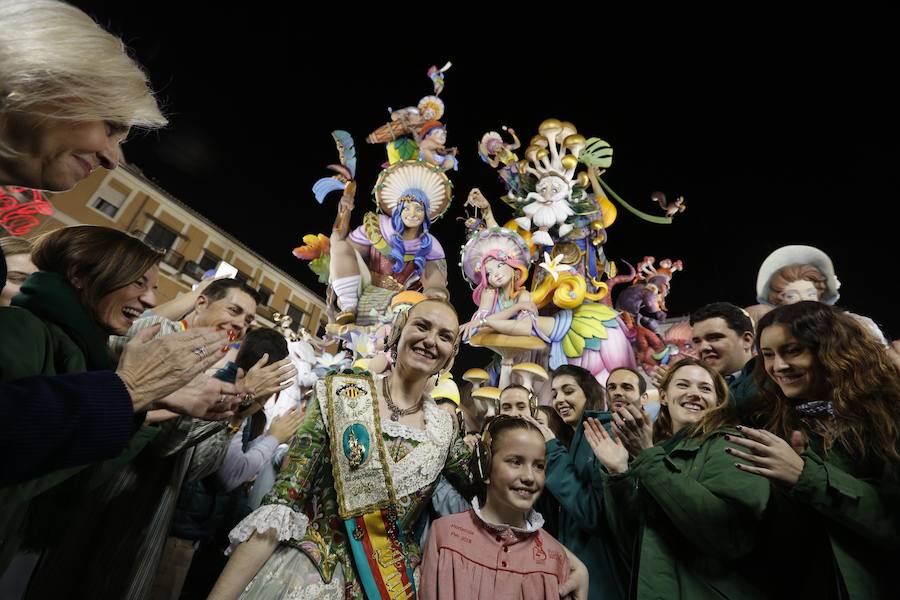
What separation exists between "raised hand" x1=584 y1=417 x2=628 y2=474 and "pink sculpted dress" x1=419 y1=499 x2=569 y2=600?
31 centimetres

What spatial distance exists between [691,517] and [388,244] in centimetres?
442

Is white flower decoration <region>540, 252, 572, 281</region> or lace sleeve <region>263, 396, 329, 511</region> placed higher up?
white flower decoration <region>540, 252, 572, 281</region>

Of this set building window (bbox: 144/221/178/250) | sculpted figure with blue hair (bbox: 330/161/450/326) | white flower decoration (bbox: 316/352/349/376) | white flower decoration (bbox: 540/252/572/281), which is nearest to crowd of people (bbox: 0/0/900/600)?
A: white flower decoration (bbox: 316/352/349/376)

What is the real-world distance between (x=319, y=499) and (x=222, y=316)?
1.16m

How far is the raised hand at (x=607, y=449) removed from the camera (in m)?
1.56

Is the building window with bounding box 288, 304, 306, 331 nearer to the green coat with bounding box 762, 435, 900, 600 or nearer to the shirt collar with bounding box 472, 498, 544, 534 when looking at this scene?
the shirt collar with bounding box 472, 498, 544, 534

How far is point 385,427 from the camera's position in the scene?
151 centimetres

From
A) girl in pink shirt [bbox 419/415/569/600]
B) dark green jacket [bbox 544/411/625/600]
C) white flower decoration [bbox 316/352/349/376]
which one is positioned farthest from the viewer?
white flower decoration [bbox 316/352/349/376]

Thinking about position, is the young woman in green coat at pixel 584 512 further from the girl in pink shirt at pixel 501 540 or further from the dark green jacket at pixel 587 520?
the girl in pink shirt at pixel 501 540

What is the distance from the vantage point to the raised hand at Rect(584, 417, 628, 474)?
1.56 meters

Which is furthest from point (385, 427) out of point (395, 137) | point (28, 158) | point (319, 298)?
point (319, 298)

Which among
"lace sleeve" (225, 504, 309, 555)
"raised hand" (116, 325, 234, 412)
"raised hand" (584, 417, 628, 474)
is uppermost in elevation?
"raised hand" (584, 417, 628, 474)

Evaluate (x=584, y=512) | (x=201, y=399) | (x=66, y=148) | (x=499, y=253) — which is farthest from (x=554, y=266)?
(x=66, y=148)

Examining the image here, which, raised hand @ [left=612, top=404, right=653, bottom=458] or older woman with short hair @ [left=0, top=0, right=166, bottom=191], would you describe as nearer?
older woman with short hair @ [left=0, top=0, right=166, bottom=191]
